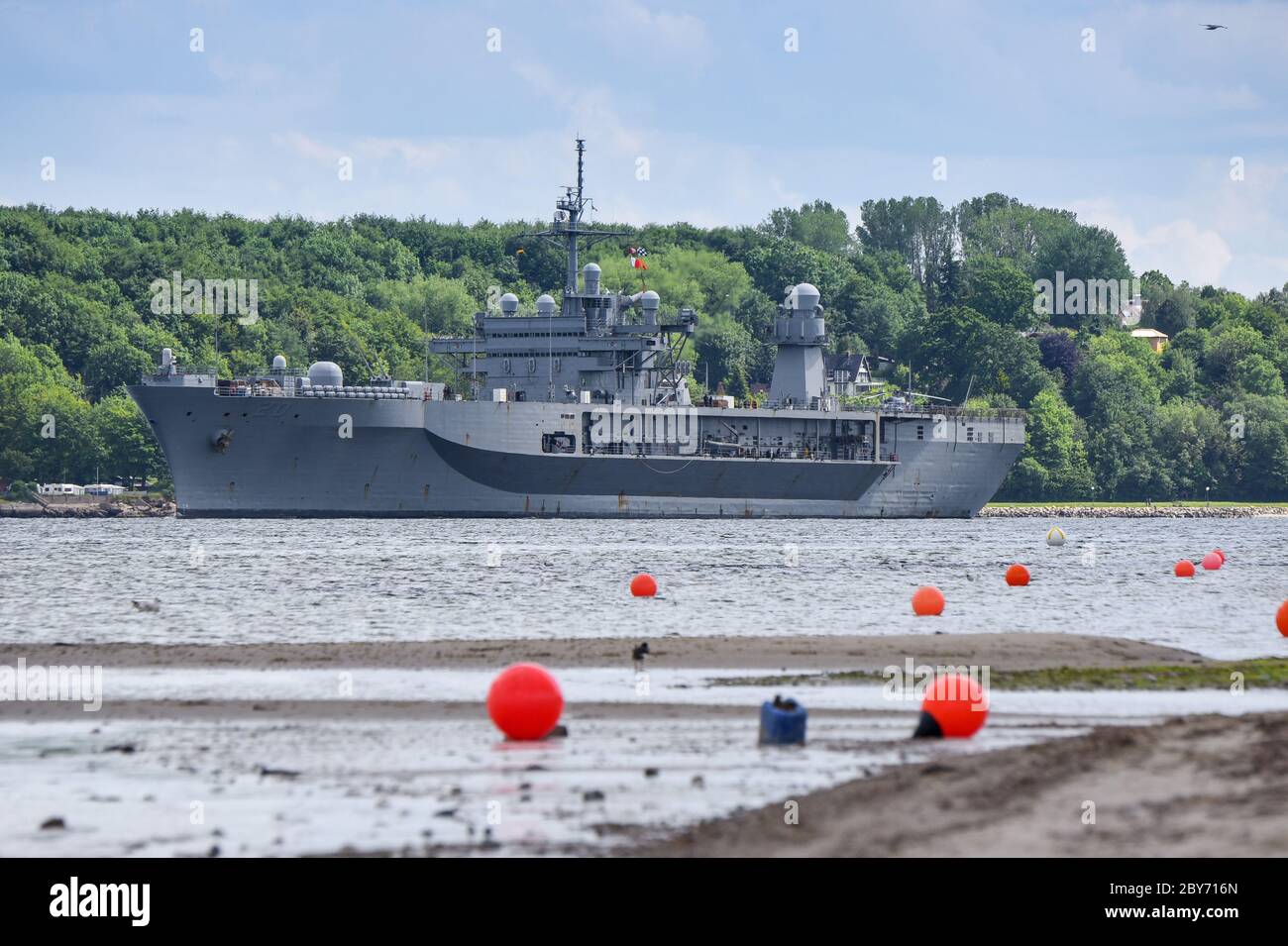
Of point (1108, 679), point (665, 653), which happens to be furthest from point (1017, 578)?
point (1108, 679)

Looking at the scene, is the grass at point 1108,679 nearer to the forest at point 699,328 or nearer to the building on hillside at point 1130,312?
the forest at point 699,328

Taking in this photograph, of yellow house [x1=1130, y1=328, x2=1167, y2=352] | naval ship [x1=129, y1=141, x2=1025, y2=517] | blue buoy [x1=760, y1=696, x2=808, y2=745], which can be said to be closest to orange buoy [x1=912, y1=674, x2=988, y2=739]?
blue buoy [x1=760, y1=696, x2=808, y2=745]

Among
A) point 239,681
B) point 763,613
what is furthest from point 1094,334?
point 239,681

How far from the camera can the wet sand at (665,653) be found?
80.9 feet

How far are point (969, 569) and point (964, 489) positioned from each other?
47.9 m

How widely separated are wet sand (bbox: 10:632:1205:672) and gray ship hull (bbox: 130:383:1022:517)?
4350cm

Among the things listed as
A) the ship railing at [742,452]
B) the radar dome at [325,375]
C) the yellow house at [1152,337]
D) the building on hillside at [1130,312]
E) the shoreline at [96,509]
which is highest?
the building on hillside at [1130,312]

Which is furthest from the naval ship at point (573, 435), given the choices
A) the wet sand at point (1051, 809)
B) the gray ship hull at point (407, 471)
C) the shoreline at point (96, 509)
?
the wet sand at point (1051, 809)

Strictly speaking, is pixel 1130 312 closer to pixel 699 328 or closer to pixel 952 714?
pixel 699 328

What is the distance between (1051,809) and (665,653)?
40.6 ft

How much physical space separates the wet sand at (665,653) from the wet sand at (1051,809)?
333 inches

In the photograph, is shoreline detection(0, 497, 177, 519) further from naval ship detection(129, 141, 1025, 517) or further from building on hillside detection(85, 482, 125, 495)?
naval ship detection(129, 141, 1025, 517)

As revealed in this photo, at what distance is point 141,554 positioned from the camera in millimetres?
51312

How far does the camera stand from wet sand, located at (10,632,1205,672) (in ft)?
80.9
